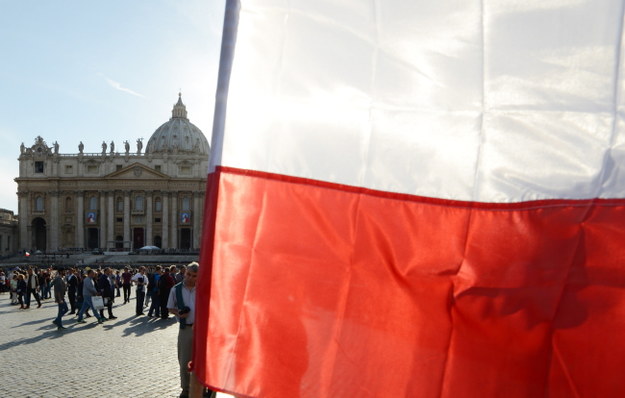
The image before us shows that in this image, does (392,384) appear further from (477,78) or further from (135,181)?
(135,181)

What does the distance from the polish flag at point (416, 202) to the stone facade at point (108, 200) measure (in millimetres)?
69285

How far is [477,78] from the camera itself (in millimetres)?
2348

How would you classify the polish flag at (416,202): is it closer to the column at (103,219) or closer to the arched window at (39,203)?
the column at (103,219)

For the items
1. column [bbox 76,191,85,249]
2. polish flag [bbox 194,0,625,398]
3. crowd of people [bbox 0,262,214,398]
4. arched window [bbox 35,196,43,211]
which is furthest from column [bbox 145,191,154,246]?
polish flag [bbox 194,0,625,398]

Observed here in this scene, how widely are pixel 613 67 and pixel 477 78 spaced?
1.80 feet

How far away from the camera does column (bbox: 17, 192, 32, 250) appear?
7050cm

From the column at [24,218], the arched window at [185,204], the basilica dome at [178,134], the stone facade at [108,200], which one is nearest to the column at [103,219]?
the stone facade at [108,200]

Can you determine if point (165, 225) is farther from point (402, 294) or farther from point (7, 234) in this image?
point (402, 294)

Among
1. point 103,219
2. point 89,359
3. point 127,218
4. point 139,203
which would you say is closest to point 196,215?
point 139,203

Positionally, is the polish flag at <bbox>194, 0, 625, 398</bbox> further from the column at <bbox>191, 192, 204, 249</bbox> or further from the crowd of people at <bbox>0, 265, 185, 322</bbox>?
the column at <bbox>191, 192, 204, 249</bbox>

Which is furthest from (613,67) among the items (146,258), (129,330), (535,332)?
(146,258)

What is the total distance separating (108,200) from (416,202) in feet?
244

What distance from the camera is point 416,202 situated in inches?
95.6

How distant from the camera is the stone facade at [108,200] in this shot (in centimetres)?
7100
